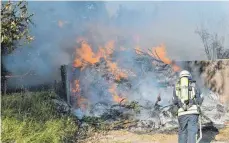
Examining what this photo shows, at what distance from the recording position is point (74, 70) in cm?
1560

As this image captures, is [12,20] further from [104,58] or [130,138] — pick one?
[104,58]

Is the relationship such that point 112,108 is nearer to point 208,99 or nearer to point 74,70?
point 74,70

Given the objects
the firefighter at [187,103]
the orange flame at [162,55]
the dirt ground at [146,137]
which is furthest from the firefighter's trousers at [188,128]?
the orange flame at [162,55]

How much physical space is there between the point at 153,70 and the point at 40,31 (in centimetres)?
543

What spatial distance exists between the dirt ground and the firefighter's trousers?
6.33 feet

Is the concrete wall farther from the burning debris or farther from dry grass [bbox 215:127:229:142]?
dry grass [bbox 215:127:229:142]

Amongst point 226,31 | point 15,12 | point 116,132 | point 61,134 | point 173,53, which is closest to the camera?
point 15,12

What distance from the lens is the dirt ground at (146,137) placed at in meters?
10.2

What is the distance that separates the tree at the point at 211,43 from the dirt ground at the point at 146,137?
1532 centimetres

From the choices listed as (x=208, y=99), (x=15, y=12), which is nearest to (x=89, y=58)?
(x=208, y=99)

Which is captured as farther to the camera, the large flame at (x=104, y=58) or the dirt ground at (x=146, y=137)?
the large flame at (x=104, y=58)

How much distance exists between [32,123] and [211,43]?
20.3 meters

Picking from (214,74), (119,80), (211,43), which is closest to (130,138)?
(119,80)

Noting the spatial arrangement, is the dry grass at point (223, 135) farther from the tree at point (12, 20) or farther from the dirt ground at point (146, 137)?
the tree at point (12, 20)
